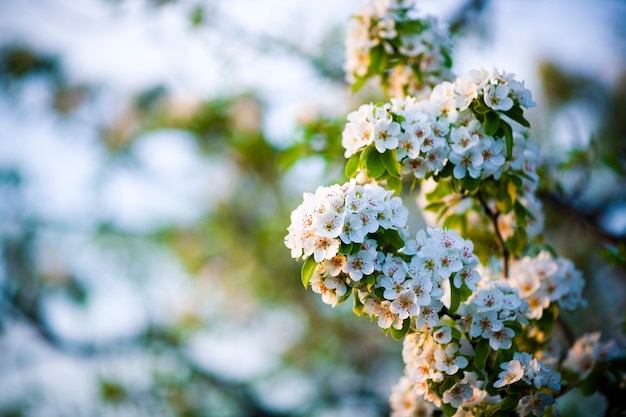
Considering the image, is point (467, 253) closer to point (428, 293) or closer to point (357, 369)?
point (428, 293)

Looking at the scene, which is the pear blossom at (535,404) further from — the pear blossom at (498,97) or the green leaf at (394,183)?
the pear blossom at (498,97)

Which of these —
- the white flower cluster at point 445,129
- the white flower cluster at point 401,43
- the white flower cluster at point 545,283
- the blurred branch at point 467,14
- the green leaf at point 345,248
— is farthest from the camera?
the blurred branch at point 467,14

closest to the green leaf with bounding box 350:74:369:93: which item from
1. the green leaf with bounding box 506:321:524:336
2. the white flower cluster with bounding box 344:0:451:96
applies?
the white flower cluster with bounding box 344:0:451:96

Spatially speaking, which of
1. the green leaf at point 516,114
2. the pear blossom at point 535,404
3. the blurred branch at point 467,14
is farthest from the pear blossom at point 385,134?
the blurred branch at point 467,14

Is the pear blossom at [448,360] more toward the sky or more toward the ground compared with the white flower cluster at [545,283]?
more toward the ground

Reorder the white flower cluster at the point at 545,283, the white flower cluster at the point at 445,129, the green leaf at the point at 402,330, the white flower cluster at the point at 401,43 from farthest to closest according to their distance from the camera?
the white flower cluster at the point at 401,43, the white flower cluster at the point at 545,283, the white flower cluster at the point at 445,129, the green leaf at the point at 402,330

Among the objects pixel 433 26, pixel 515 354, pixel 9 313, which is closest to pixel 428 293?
pixel 515 354

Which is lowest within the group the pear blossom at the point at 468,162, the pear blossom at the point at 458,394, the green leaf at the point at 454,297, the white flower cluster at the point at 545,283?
the pear blossom at the point at 458,394
